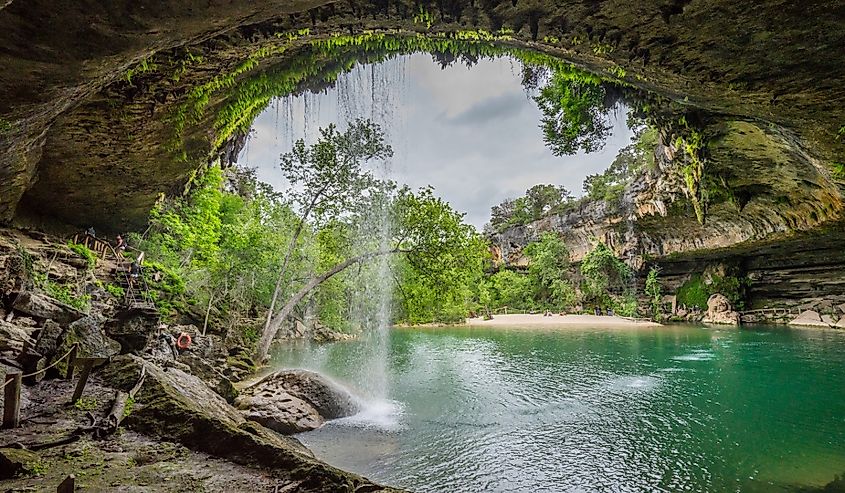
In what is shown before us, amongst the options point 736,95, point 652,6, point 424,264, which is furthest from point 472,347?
point 652,6

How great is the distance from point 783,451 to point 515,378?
650 cm

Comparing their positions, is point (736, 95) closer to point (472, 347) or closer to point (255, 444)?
point (255, 444)

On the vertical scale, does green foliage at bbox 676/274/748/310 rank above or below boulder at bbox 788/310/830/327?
above

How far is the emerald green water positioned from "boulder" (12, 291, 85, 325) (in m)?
4.18

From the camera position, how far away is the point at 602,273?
32438 millimetres

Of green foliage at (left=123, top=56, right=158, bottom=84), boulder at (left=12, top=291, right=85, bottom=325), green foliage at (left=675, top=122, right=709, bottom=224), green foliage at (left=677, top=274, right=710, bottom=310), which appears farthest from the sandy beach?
green foliage at (left=123, top=56, right=158, bottom=84)

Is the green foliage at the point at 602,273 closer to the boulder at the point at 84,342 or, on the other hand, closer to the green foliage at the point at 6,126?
the boulder at the point at 84,342

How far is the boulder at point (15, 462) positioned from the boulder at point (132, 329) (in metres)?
4.12

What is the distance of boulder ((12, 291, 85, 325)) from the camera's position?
6.00 meters

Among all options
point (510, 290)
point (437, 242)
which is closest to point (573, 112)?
point (437, 242)

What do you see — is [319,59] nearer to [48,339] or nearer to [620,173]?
[48,339]

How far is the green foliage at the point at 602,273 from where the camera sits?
30.9 m

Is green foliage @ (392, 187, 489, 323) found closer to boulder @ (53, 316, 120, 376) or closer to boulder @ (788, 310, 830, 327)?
boulder @ (53, 316, 120, 376)

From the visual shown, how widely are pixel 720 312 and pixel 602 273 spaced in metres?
8.27
